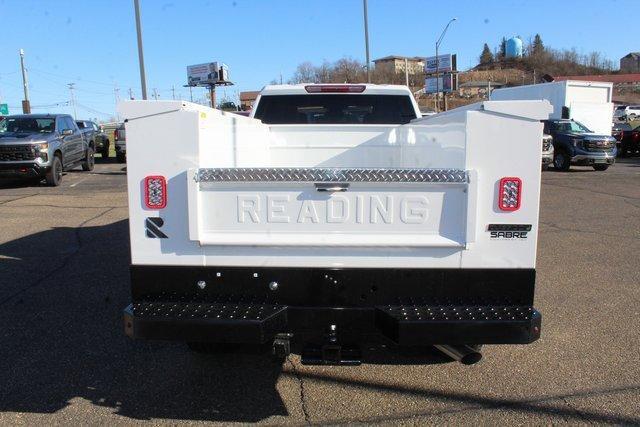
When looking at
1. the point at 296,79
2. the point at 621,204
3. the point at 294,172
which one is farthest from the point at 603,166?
the point at 296,79

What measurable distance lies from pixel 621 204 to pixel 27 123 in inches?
620

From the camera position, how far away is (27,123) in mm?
16016

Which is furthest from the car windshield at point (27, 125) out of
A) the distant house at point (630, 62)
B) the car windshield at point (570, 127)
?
the distant house at point (630, 62)

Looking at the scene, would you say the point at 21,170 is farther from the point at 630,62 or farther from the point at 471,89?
the point at 630,62

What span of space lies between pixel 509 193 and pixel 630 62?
6239 inches

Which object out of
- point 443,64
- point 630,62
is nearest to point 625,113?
point 443,64

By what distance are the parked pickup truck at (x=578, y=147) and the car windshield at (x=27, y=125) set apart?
54.6 ft

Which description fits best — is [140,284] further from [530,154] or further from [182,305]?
[530,154]

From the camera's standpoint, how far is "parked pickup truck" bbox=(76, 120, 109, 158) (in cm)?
1975

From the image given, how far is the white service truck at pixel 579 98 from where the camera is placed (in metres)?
25.9

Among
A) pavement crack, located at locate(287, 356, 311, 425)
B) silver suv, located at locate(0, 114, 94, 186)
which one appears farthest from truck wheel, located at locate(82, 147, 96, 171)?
pavement crack, located at locate(287, 356, 311, 425)

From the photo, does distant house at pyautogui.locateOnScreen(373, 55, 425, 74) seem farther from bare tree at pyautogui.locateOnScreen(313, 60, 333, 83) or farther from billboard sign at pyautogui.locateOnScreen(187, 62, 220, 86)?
bare tree at pyautogui.locateOnScreen(313, 60, 333, 83)

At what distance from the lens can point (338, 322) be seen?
312cm

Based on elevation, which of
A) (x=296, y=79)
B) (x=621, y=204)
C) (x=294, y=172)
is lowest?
(x=621, y=204)
